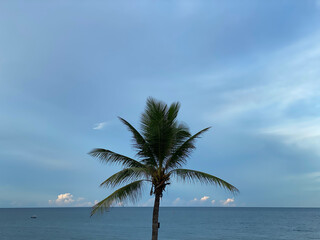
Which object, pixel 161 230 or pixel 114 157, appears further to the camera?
pixel 161 230

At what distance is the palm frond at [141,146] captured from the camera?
14477mm

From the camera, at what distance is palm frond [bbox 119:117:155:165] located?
47.5 feet

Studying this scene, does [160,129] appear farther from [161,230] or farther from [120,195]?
[161,230]

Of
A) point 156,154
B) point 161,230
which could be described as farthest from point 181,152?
point 161,230

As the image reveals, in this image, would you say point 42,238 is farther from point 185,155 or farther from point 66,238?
point 185,155

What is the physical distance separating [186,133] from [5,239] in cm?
5764

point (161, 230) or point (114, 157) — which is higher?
point (114, 157)

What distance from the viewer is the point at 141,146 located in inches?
578

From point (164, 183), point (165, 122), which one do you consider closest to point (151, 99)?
point (165, 122)

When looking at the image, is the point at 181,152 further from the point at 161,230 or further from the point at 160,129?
the point at 161,230

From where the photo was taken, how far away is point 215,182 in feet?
44.7

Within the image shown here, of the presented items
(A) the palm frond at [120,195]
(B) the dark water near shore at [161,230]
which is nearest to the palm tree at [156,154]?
(A) the palm frond at [120,195]

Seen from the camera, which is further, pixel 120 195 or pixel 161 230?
pixel 161 230

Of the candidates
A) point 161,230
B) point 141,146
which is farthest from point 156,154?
point 161,230
